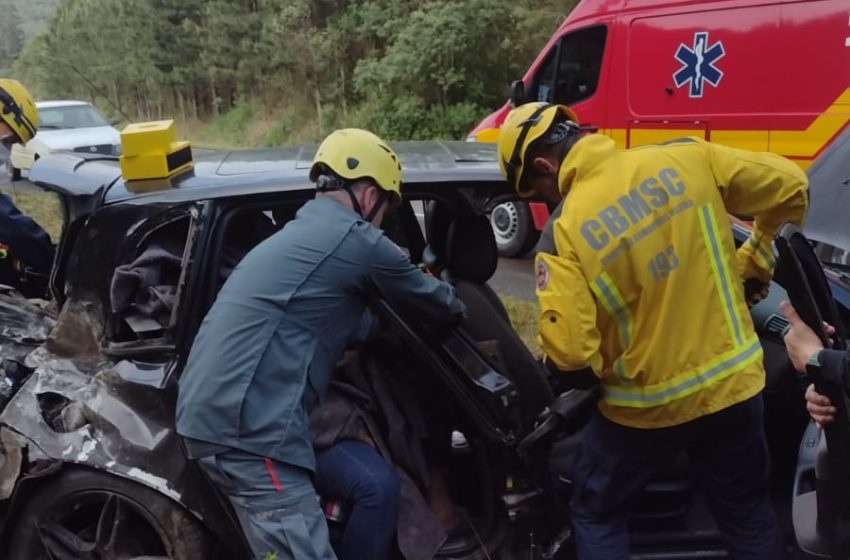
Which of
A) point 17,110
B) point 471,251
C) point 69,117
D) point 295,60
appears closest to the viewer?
point 471,251

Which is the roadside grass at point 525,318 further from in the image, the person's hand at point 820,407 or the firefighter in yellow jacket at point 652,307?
the person's hand at point 820,407

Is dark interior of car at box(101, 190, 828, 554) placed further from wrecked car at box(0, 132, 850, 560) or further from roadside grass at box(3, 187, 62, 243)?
roadside grass at box(3, 187, 62, 243)

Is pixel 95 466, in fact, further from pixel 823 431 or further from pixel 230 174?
pixel 823 431

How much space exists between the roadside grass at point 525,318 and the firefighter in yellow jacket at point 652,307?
245cm

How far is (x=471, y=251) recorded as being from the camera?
2.95m

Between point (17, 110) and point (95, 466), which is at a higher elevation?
point (17, 110)

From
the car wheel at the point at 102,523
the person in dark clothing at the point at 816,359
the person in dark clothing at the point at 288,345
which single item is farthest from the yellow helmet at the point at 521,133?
the car wheel at the point at 102,523

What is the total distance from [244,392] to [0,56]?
80047mm

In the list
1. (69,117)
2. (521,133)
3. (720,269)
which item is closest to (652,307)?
(720,269)

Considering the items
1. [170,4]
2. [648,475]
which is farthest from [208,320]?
[170,4]

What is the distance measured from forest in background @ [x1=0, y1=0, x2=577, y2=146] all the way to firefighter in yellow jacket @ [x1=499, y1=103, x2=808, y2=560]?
16.0 ft

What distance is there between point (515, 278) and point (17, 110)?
14.9 feet

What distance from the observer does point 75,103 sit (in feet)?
54.5

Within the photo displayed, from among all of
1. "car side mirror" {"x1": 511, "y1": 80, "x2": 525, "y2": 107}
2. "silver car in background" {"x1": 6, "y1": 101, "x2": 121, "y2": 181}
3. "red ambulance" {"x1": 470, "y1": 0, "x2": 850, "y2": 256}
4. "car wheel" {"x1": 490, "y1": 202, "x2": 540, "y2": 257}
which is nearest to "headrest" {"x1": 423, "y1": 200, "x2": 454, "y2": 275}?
"red ambulance" {"x1": 470, "y1": 0, "x2": 850, "y2": 256}
